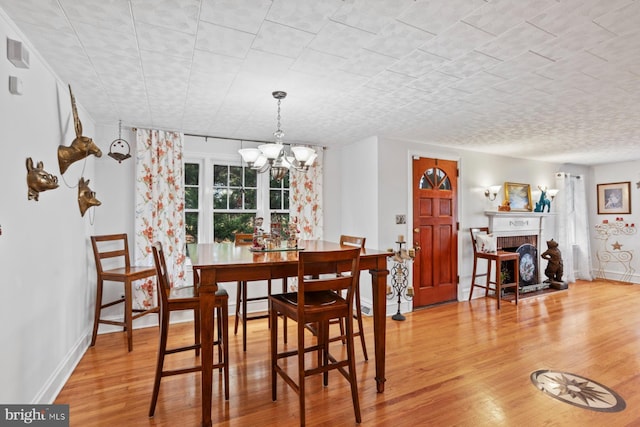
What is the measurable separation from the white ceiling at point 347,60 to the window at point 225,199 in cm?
75

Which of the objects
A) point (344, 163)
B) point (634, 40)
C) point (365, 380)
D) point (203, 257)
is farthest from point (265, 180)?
point (634, 40)

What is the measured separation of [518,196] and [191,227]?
5406 mm

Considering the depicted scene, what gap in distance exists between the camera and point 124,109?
10.5ft

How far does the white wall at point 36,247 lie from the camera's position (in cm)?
171

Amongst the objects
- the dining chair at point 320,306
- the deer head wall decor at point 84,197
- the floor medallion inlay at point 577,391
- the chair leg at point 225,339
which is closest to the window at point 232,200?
the deer head wall decor at point 84,197

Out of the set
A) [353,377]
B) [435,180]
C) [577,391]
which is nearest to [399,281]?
[435,180]

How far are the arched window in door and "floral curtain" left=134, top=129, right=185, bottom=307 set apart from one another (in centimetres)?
330

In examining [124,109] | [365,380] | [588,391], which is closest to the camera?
[588,391]

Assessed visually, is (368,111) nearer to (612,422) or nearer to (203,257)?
(203,257)

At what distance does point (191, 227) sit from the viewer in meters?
4.25

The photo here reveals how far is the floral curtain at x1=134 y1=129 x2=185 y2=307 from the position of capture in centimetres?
378

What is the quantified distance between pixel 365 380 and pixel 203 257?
1594 mm

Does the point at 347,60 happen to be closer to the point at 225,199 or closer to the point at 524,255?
the point at 225,199

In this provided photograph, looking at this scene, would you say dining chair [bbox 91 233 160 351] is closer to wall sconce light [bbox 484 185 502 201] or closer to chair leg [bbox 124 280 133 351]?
chair leg [bbox 124 280 133 351]
